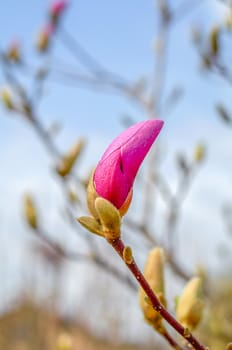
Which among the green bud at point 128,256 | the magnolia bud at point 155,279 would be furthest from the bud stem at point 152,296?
the magnolia bud at point 155,279

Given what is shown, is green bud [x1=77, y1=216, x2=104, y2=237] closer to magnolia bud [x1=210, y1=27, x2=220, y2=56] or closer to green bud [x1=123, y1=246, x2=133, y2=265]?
green bud [x1=123, y1=246, x2=133, y2=265]

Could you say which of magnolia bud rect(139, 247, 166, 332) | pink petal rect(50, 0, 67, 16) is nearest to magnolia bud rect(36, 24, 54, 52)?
pink petal rect(50, 0, 67, 16)

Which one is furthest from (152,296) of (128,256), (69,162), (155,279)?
(69,162)

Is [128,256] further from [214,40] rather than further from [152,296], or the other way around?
[214,40]

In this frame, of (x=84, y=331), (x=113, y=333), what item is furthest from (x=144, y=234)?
(x=84, y=331)

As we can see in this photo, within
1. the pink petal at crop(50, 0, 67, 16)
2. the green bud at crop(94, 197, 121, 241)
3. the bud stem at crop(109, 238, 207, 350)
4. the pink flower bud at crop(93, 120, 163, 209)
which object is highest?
the pink petal at crop(50, 0, 67, 16)

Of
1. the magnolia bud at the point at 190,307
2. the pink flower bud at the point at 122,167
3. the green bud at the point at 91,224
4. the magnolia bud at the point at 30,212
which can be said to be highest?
the magnolia bud at the point at 30,212

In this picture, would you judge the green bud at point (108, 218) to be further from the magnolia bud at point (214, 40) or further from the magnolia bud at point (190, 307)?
the magnolia bud at point (214, 40)
